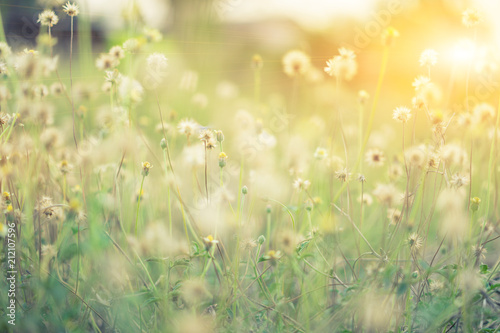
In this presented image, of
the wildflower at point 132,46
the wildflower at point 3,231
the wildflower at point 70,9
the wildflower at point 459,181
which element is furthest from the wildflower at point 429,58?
the wildflower at point 3,231

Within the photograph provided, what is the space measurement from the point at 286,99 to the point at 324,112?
0.51m

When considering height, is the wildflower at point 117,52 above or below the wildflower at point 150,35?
below

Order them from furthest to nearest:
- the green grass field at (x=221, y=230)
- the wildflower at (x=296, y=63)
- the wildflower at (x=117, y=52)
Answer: the wildflower at (x=296, y=63) < the wildflower at (x=117, y=52) < the green grass field at (x=221, y=230)

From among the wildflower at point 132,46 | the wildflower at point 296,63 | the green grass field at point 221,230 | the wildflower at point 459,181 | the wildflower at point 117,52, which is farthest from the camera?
the wildflower at point 296,63

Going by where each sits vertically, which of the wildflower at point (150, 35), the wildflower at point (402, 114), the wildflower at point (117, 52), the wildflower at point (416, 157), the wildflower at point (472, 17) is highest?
the wildflower at point (472, 17)

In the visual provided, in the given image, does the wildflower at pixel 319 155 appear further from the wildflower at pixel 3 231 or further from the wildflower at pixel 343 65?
the wildflower at pixel 3 231

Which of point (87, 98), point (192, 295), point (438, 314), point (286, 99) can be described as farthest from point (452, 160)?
point (286, 99)

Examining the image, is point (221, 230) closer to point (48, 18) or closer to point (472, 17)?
point (48, 18)

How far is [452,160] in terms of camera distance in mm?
1027

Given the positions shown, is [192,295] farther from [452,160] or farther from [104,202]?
[452,160]

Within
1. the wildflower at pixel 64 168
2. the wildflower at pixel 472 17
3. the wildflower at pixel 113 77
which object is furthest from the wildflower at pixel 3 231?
the wildflower at pixel 472 17

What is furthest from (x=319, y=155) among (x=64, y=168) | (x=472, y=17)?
(x=64, y=168)

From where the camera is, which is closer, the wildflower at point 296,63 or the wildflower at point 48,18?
the wildflower at point 48,18

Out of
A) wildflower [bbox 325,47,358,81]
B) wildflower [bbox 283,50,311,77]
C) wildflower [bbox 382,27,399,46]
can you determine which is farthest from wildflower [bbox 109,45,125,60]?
wildflower [bbox 382,27,399,46]
